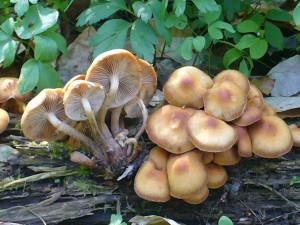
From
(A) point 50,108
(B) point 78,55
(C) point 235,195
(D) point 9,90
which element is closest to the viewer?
(A) point 50,108

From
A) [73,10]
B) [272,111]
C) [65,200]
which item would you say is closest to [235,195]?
[272,111]

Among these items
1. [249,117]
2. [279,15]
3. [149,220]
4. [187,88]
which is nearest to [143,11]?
[187,88]

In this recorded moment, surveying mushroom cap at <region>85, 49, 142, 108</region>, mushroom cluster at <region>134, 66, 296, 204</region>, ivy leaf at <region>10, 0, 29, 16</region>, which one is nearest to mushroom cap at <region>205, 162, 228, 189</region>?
mushroom cluster at <region>134, 66, 296, 204</region>

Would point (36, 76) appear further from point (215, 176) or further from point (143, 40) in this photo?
point (215, 176)

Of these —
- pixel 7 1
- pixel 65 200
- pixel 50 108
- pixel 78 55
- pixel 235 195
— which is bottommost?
pixel 235 195

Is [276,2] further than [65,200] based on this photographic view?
Yes

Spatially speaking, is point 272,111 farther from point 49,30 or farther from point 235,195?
point 49,30

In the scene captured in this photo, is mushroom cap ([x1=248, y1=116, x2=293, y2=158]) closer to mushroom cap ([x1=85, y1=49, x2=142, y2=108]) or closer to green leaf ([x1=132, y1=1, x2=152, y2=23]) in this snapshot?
mushroom cap ([x1=85, y1=49, x2=142, y2=108])

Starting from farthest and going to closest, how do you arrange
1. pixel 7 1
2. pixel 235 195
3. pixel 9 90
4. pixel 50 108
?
pixel 7 1 < pixel 9 90 < pixel 235 195 < pixel 50 108
